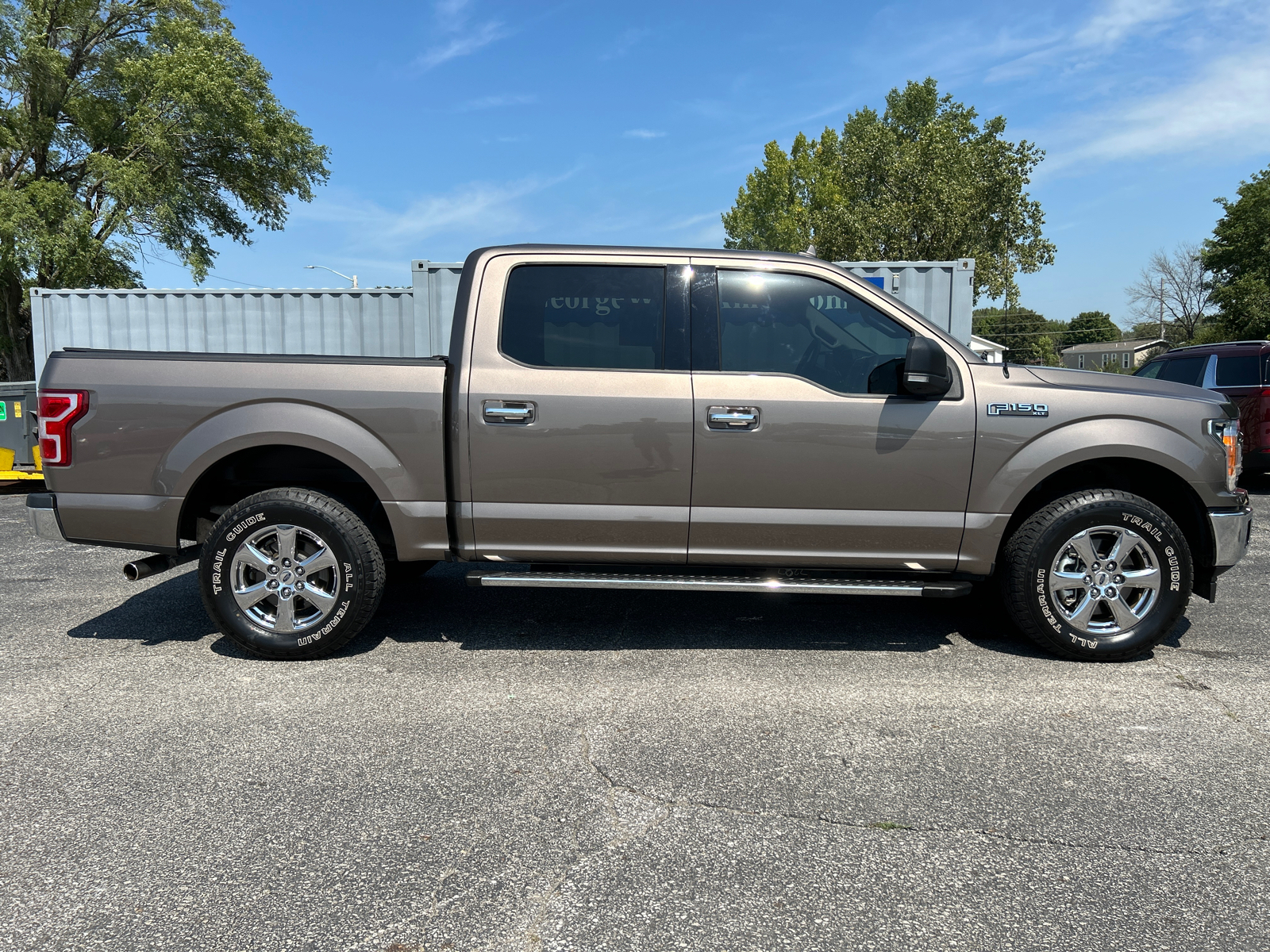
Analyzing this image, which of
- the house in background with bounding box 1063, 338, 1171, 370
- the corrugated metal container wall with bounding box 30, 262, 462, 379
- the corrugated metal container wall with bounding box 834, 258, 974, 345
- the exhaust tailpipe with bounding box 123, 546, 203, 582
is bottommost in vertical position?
the exhaust tailpipe with bounding box 123, 546, 203, 582

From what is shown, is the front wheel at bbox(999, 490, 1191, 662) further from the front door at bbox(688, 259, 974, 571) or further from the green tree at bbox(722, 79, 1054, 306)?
the green tree at bbox(722, 79, 1054, 306)

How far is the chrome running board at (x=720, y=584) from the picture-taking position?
13.5 ft

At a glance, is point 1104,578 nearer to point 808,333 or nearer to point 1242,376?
point 808,333

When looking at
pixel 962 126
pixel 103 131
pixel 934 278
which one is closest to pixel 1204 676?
pixel 934 278

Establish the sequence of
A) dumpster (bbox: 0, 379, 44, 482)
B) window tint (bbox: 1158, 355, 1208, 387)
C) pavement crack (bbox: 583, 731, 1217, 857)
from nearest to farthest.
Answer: pavement crack (bbox: 583, 731, 1217, 857), dumpster (bbox: 0, 379, 44, 482), window tint (bbox: 1158, 355, 1208, 387)

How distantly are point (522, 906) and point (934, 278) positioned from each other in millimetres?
10339

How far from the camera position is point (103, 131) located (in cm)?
2355

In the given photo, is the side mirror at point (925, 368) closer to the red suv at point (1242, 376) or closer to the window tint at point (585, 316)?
the window tint at point (585, 316)

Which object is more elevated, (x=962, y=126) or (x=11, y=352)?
(x=962, y=126)

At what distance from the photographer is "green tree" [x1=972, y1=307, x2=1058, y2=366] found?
366ft

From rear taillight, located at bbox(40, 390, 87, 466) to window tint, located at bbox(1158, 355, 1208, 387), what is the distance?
11361 millimetres

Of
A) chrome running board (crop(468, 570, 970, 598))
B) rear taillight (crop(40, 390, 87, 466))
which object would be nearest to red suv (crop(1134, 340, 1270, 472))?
chrome running board (crop(468, 570, 970, 598))

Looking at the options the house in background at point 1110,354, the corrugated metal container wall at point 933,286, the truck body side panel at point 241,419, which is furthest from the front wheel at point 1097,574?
the house in background at point 1110,354

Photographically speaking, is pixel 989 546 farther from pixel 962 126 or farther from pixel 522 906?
pixel 962 126
